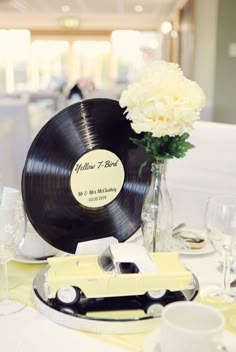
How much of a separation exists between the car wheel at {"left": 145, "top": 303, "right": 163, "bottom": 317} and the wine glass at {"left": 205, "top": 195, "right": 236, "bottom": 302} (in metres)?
0.15

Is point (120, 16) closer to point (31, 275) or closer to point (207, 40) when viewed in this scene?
point (207, 40)

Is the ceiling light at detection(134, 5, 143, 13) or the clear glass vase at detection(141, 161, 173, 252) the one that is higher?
the ceiling light at detection(134, 5, 143, 13)

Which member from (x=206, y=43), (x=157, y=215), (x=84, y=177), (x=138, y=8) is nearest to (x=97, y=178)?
(x=84, y=177)

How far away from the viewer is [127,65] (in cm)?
1322

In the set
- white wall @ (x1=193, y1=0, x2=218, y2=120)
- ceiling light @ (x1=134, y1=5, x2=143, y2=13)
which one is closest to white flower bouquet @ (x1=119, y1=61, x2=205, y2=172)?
white wall @ (x1=193, y1=0, x2=218, y2=120)

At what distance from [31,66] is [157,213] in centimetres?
1292

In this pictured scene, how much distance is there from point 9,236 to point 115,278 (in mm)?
239

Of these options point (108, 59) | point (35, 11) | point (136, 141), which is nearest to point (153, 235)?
point (136, 141)

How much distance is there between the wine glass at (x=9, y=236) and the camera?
36.2 inches

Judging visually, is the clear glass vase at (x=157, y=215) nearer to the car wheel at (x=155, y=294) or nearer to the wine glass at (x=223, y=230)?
the wine glass at (x=223, y=230)

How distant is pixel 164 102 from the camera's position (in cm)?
94

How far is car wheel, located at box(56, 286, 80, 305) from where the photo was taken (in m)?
0.84

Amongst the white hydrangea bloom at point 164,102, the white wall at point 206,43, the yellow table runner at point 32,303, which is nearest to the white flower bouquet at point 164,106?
the white hydrangea bloom at point 164,102

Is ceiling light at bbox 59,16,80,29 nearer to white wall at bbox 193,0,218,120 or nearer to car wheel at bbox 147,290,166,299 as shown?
white wall at bbox 193,0,218,120
